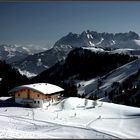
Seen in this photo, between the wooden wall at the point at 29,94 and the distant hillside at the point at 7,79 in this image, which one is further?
the distant hillside at the point at 7,79

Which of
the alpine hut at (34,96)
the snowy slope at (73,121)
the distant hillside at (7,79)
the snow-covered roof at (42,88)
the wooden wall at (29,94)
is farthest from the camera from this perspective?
the distant hillside at (7,79)

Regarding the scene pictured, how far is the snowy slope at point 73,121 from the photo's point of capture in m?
40.7

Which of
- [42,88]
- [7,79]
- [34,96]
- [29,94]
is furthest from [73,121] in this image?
[7,79]

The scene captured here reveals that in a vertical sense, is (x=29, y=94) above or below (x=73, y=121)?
above

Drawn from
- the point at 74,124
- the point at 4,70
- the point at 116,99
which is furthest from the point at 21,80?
the point at 116,99

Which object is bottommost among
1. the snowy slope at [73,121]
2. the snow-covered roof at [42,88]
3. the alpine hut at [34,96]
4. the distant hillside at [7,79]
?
the snowy slope at [73,121]

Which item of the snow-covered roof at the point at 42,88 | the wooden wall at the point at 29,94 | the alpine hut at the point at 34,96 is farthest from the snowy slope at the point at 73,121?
the snow-covered roof at the point at 42,88

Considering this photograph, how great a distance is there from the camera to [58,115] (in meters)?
53.5

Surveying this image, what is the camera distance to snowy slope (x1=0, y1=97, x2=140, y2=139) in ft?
134

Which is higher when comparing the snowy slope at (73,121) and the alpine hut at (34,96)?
the alpine hut at (34,96)

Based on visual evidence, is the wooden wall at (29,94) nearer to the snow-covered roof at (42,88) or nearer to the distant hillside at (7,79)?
the snow-covered roof at (42,88)

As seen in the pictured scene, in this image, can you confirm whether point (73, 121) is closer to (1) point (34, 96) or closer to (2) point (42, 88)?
(1) point (34, 96)

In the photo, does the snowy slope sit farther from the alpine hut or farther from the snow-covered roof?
the snow-covered roof

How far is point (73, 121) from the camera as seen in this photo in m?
49.3
